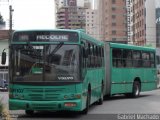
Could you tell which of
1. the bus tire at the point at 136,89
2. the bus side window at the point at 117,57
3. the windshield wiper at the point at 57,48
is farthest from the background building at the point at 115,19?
the windshield wiper at the point at 57,48

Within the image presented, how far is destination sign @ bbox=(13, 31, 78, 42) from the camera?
15023 mm

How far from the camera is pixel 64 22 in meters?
73.1

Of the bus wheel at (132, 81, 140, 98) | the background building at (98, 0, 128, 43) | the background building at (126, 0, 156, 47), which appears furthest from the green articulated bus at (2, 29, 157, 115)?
the background building at (98, 0, 128, 43)

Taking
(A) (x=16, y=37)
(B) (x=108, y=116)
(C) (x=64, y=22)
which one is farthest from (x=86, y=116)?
(C) (x=64, y=22)

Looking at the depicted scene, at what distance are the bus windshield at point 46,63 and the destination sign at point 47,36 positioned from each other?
7.8 inches

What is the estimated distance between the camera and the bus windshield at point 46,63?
48.4ft

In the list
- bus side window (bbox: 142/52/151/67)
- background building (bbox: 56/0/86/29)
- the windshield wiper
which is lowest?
bus side window (bbox: 142/52/151/67)

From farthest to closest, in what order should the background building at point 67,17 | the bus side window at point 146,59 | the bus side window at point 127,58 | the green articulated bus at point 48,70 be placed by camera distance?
the background building at point 67,17 < the bus side window at point 146,59 < the bus side window at point 127,58 < the green articulated bus at point 48,70

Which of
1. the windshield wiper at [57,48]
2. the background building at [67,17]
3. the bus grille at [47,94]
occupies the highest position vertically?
the background building at [67,17]

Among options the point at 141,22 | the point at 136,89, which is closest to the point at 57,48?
the point at 136,89

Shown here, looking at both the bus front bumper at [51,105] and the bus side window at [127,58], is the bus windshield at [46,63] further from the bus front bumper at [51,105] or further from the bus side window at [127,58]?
the bus side window at [127,58]

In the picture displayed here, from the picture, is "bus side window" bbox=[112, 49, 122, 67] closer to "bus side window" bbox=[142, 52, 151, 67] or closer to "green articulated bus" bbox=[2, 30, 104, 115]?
"bus side window" bbox=[142, 52, 151, 67]

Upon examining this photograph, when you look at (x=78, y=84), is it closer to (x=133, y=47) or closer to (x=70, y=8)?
(x=133, y=47)

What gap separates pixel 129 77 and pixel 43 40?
36.6 ft
